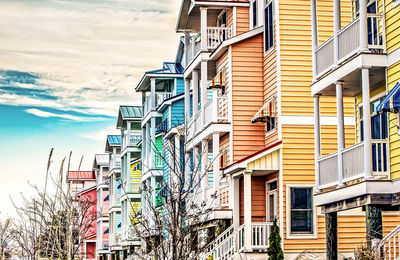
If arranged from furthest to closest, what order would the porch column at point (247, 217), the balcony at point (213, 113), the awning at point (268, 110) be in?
the balcony at point (213, 113), the awning at point (268, 110), the porch column at point (247, 217)

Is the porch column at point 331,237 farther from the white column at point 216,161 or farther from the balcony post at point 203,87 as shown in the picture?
the balcony post at point 203,87

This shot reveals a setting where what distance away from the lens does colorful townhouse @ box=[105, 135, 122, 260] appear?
67.9 m

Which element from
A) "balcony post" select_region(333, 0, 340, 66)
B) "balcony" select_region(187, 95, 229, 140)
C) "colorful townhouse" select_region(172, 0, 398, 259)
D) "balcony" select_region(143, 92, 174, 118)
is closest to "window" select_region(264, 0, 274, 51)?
"colorful townhouse" select_region(172, 0, 398, 259)

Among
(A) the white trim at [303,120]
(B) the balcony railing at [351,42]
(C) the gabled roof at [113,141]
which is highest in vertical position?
(C) the gabled roof at [113,141]

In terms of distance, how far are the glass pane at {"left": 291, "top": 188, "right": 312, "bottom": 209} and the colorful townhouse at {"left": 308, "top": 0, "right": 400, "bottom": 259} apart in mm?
5031

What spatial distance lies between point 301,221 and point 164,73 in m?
24.0

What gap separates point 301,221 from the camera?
29.8 metres

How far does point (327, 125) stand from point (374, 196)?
1058cm

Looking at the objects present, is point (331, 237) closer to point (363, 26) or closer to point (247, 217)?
point (247, 217)

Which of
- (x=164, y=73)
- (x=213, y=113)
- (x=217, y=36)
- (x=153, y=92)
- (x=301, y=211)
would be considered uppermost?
(x=164, y=73)

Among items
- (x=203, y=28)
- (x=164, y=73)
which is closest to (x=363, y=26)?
(x=203, y=28)

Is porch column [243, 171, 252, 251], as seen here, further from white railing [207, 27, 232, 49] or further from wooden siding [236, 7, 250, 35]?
wooden siding [236, 7, 250, 35]

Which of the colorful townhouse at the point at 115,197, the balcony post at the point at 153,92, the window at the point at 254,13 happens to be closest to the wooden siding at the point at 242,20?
the window at the point at 254,13

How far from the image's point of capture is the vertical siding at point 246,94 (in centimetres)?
3306
